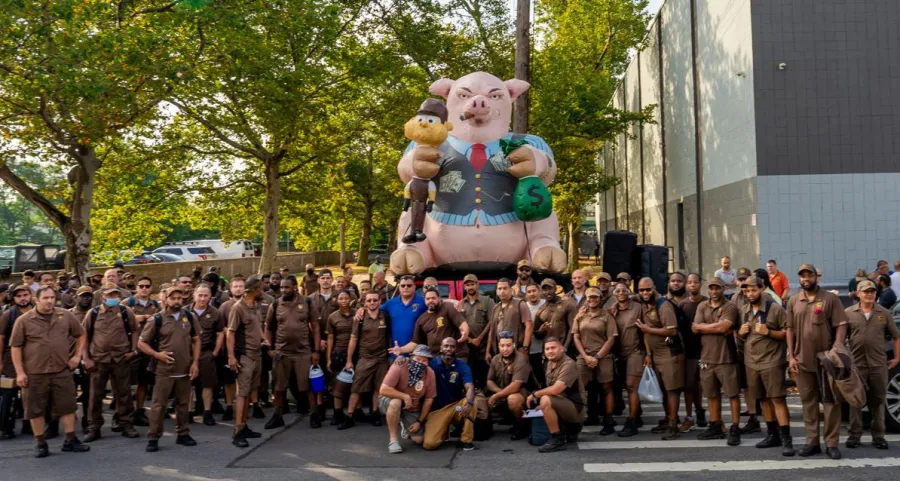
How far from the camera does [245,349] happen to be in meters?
8.13

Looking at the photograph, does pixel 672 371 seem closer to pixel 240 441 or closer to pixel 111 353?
pixel 240 441

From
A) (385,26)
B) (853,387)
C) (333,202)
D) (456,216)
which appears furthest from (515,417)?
(333,202)

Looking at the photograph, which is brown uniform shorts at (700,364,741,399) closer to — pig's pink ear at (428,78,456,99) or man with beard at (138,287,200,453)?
man with beard at (138,287,200,453)

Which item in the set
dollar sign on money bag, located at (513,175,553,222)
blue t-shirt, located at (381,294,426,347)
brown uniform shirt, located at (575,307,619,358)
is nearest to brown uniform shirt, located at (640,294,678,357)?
brown uniform shirt, located at (575,307,619,358)

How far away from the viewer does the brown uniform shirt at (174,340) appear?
305 inches

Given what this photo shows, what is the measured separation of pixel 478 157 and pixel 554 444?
546cm

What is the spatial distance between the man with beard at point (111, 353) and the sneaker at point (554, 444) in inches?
177

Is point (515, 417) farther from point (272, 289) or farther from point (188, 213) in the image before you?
point (188, 213)

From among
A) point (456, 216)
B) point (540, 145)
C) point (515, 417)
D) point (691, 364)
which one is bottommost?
point (515, 417)

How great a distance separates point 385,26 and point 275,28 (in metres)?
5.78

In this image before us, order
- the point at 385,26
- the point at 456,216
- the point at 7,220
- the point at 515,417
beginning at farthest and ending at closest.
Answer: the point at 7,220, the point at 385,26, the point at 456,216, the point at 515,417

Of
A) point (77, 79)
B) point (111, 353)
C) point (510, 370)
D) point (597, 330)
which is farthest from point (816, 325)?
point (77, 79)

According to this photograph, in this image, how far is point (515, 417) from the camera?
7754 millimetres

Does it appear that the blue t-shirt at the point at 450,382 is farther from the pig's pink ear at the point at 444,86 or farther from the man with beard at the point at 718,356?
the pig's pink ear at the point at 444,86
